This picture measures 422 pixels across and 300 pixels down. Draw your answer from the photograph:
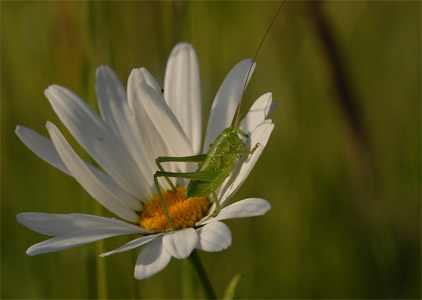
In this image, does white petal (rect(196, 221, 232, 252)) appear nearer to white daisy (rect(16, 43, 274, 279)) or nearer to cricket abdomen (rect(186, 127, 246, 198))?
white daisy (rect(16, 43, 274, 279))

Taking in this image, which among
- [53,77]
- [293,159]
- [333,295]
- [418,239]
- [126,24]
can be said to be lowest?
[333,295]

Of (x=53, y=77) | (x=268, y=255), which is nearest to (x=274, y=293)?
(x=268, y=255)

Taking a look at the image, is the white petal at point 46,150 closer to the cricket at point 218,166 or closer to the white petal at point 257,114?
the cricket at point 218,166

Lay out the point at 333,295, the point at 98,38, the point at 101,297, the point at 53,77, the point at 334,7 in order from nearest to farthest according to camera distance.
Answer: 1. the point at 101,297
2. the point at 333,295
3. the point at 98,38
4. the point at 334,7
5. the point at 53,77

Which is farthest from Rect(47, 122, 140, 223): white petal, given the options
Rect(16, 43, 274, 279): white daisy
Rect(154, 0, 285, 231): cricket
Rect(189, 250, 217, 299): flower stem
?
Rect(189, 250, 217, 299): flower stem

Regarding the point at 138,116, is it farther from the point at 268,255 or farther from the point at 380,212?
the point at 380,212

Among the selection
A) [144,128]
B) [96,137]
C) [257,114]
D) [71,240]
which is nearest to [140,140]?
[144,128]
